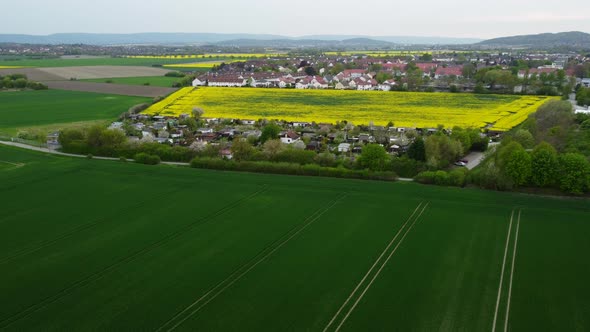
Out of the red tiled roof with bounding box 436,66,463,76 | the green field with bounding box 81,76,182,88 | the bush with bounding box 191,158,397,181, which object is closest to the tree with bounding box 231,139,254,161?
the bush with bounding box 191,158,397,181

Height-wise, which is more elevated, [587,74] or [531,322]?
[587,74]

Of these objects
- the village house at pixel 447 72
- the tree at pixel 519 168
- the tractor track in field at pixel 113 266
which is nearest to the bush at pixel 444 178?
the tree at pixel 519 168

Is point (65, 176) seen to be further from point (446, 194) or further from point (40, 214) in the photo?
point (446, 194)

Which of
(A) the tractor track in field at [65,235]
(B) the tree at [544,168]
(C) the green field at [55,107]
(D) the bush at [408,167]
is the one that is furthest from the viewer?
(C) the green field at [55,107]

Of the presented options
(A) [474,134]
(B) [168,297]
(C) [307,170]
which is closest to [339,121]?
(A) [474,134]

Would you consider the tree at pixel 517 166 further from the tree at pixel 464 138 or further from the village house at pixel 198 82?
the village house at pixel 198 82

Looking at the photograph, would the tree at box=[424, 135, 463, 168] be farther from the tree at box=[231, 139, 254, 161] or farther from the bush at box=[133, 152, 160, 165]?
the bush at box=[133, 152, 160, 165]
